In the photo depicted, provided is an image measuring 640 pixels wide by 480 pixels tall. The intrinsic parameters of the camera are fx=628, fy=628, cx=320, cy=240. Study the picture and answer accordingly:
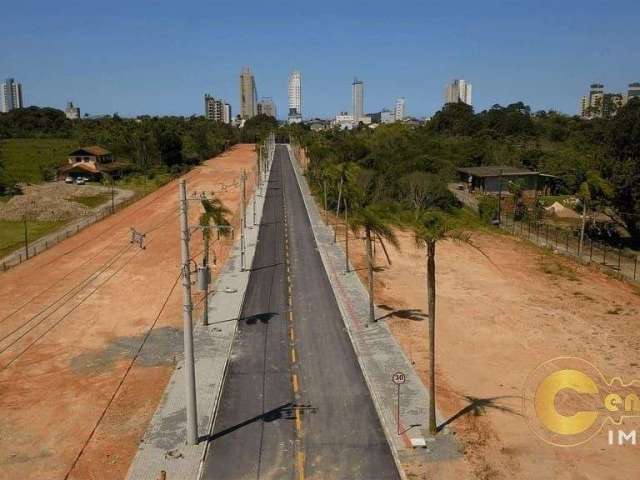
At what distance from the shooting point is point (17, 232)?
71.1 meters

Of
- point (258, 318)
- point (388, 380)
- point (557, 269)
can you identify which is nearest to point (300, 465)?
point (388, 380)

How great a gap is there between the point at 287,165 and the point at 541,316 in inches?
4605

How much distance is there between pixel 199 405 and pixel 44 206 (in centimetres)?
6516

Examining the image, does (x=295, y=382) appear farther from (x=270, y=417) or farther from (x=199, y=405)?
(x=199, y=405)

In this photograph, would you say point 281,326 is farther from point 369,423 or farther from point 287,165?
point 287,165

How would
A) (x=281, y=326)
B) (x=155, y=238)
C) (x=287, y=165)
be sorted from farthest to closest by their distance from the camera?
1. (x=287, y=165)
2. (x=155, y=238)
3. (x=281, y=326)

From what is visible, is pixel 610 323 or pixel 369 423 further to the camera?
pixel 610 323

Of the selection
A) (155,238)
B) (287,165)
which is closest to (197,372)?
(155,238)

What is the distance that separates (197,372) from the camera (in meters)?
28.5

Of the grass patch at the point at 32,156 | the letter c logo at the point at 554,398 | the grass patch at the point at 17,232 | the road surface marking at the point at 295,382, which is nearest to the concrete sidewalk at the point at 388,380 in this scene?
the road surface marking at the point at 295,382

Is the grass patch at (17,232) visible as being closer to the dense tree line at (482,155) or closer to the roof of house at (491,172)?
the dense tree line at (482,155)

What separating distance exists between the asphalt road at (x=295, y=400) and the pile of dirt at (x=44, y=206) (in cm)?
4512

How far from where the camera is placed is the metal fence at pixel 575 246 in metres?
53.0

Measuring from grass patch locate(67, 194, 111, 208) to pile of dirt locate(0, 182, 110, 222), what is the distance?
95cm
